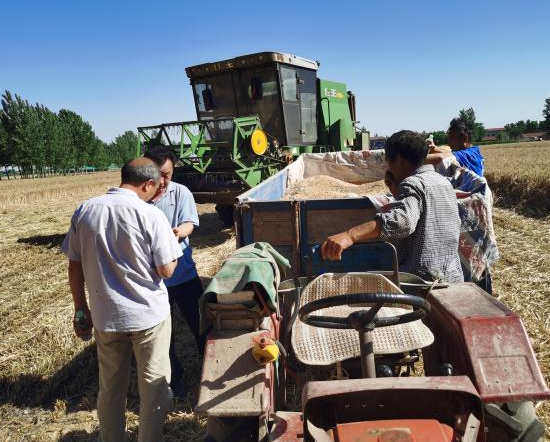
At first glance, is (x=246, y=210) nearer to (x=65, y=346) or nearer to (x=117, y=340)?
(x=117, y=340)

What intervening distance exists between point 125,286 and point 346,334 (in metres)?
1.18

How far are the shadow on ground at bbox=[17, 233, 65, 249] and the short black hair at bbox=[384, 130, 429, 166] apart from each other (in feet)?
25.5

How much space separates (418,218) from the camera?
2203 millimetres

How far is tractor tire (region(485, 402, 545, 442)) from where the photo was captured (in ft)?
5.59

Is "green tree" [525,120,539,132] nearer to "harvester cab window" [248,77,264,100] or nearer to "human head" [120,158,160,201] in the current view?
"harvester cab window" [248,77,264,100]

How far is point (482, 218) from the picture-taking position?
3.27 metres

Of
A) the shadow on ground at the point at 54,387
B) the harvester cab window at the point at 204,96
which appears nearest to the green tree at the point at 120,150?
the harvester cab window at the point at 204,96

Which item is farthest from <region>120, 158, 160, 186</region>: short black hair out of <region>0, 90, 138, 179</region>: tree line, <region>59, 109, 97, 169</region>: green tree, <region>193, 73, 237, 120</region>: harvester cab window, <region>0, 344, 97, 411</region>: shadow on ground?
<region>59, 109, 97, 169</region>: green tree

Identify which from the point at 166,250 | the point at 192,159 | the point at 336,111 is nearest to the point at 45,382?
the point at 166,250

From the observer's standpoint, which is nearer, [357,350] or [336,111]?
[357,350]

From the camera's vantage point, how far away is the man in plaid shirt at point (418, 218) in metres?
2.12

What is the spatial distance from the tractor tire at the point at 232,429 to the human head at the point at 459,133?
3.81 metres

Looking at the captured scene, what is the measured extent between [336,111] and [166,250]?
8448 mm

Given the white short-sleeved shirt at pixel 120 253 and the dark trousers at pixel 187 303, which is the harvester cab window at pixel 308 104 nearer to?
the dark trousers at pixel 187 303
